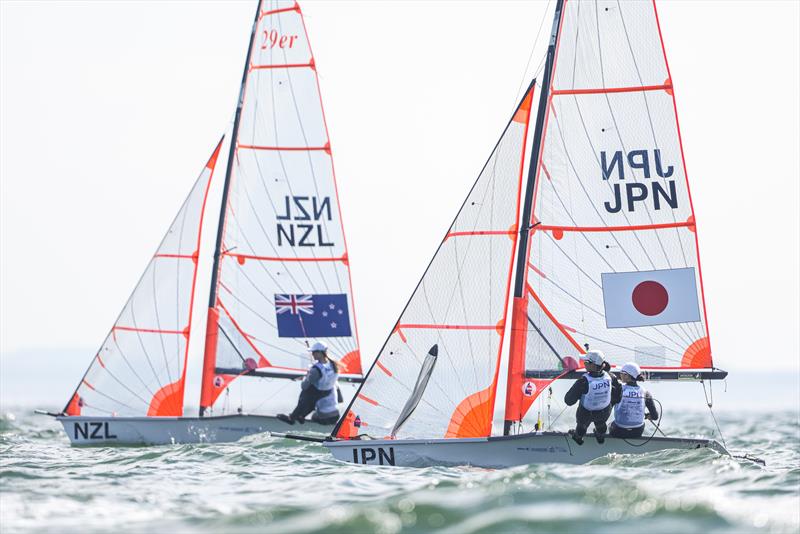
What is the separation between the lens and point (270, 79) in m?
21.1

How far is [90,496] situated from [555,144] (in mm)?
7187

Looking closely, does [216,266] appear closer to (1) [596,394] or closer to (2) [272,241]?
(2) [272,241]

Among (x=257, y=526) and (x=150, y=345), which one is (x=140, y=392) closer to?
(x=150, y=345)

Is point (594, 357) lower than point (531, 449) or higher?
higher

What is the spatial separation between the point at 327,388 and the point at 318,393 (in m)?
0.15

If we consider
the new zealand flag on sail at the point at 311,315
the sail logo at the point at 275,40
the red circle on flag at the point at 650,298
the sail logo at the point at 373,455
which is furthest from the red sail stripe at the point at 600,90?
the sail logo at the point at 275,40

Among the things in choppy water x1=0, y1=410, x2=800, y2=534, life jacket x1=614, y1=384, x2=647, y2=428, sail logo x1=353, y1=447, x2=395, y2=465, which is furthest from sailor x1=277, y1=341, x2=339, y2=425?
life jacket x1=614, y1=384, x2=647, y2=428

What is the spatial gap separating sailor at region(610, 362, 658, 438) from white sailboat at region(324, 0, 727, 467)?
2.96ft

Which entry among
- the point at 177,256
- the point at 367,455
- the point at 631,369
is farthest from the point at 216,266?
the point at 631,369

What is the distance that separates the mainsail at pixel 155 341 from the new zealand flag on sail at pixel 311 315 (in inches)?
65.9

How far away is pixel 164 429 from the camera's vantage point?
18359 millimetres

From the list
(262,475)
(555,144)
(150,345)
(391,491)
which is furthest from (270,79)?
(391,491)

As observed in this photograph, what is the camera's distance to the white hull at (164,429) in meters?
18.3

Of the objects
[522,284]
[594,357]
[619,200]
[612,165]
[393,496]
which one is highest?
[612,165]
